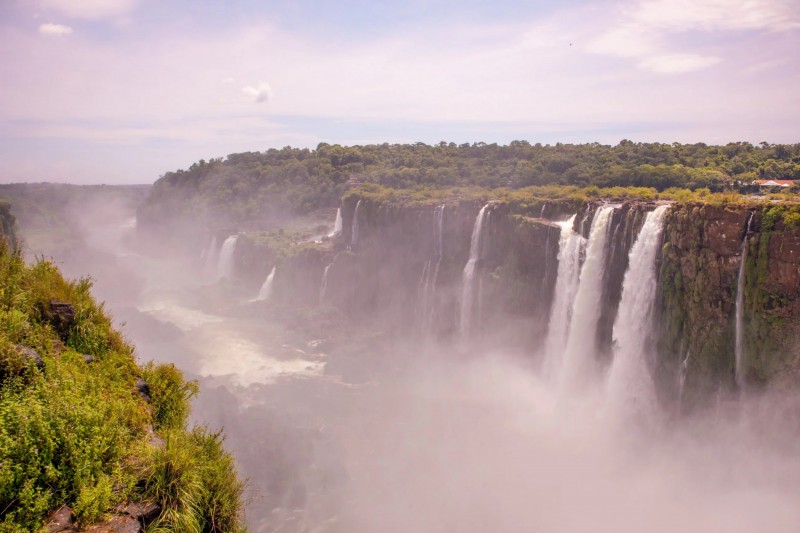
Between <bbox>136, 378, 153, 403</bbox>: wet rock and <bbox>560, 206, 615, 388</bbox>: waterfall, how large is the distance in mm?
22498

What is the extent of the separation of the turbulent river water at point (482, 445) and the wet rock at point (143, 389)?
685cm

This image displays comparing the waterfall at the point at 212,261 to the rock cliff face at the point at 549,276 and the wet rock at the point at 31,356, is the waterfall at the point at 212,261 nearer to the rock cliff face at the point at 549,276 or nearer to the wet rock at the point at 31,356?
the rock cliff face at the point at 549,276

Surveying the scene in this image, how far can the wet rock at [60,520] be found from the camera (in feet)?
19.9

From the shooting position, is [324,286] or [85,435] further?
[324,286]

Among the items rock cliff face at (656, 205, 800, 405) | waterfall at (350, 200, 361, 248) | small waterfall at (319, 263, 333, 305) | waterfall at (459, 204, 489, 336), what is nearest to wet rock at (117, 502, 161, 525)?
rock cliff face at (656, 205, 800, 405)

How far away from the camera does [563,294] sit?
28594 millimetres

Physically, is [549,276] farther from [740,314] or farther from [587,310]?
[740,314]

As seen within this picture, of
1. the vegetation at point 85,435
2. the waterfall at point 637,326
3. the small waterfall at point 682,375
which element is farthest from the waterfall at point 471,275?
the vegetation at point 85,435

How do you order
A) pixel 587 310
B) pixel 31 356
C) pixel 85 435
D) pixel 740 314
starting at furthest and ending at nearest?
pixel 587 310 < pixel 740 314 < pixel 31 356 < pixel 85 435

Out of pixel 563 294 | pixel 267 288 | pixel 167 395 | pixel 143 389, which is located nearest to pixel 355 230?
pixel 267 288

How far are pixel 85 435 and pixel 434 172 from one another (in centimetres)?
5659

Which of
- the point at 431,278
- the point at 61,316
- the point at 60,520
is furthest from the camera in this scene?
the point at 431,278

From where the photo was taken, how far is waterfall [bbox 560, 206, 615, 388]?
86.2 feet

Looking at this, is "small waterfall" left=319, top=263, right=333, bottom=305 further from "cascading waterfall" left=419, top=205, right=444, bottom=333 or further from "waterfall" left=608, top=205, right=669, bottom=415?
"waterfall" left=608, top=205, right=669, bottom=415
